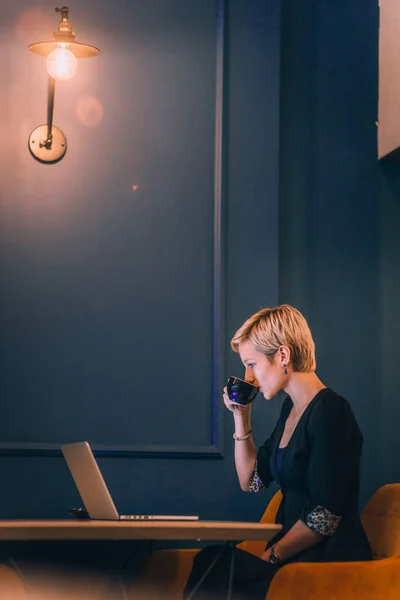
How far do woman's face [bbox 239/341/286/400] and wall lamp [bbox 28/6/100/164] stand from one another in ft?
4.32

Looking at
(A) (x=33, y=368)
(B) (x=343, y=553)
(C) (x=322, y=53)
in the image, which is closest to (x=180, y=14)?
(C) (x=322, y=53)

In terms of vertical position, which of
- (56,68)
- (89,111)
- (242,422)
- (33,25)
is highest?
(33,25)

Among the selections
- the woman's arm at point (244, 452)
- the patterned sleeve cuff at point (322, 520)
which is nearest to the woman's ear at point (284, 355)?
the woman's arm at point (244, 452)

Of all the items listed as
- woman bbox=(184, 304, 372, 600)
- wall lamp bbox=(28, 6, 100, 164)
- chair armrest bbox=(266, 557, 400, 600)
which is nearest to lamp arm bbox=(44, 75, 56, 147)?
wall lamp bbox=(28, 6, 100, 164)

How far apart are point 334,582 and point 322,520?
0.70 ft

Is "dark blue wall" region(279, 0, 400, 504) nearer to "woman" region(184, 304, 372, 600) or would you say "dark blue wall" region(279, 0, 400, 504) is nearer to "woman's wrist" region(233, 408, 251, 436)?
"woman's wrist" region(233, 408, 251, 436)

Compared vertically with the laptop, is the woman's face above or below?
above

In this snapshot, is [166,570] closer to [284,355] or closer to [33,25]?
[284,355]

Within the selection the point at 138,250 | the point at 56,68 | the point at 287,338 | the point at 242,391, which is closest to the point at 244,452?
the point at 242,391

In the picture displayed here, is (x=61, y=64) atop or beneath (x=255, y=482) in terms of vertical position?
atop

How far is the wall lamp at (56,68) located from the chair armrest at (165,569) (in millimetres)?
1713

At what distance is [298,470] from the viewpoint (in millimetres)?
2793

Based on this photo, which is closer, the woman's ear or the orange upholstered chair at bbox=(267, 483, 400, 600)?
the orange upholstered chair at bbox=(267, 483, 400, 600)

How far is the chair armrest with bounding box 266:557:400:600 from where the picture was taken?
7.97 feet
